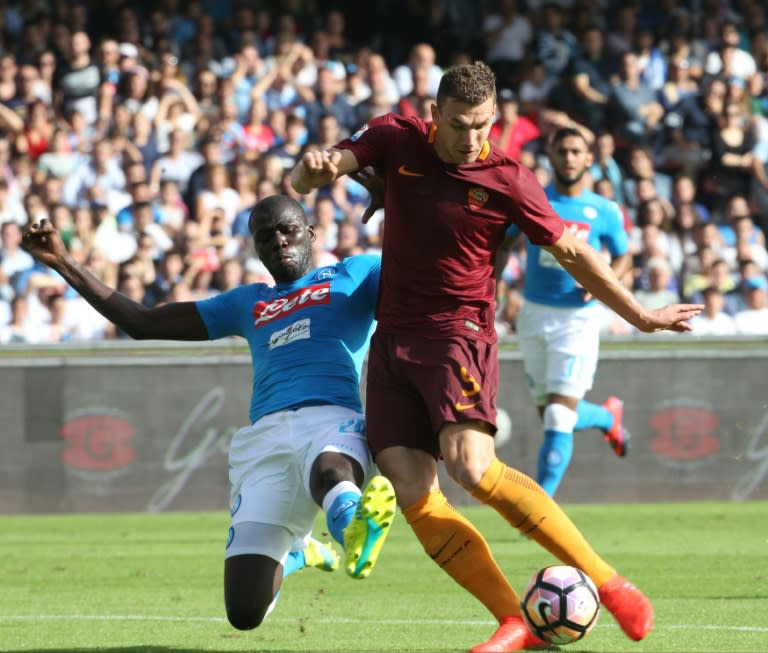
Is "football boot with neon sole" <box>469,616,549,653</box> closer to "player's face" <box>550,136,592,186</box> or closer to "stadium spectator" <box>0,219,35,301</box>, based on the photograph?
"player's face" <box>550,136,592,186</box>

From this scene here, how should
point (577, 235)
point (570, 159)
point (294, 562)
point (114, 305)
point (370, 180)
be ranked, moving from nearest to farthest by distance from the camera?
1. point (370, 180)
2. point (114, 305)
3. point (294, 562)
4. point (570, 159)
5. point (577, 235)

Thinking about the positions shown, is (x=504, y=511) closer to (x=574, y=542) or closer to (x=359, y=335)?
(x=574, y=542)

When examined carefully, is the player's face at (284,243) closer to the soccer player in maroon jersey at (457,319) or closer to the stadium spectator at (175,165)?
the soccer player in maroon jersey at (457,319)

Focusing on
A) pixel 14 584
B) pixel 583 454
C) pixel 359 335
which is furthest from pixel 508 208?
pixel 583 454

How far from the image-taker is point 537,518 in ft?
19.4

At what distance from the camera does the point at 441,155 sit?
19.9 feet

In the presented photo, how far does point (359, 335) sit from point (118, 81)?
36.8 ft

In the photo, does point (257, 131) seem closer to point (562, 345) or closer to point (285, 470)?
point (562, 345)

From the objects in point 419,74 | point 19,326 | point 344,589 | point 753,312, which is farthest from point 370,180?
point 419,74

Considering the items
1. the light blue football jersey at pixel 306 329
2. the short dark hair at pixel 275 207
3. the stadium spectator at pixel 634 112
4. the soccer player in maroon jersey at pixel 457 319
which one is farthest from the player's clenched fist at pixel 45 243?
the stadium spectator at pixel 634 112

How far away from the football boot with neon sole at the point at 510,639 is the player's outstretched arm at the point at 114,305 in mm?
1987

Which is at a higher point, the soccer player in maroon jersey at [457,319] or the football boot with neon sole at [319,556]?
the soccer player in maroon jersey at [457,319]

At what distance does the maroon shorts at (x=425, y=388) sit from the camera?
594 cm

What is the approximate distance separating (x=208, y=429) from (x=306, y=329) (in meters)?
6.54
